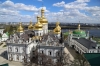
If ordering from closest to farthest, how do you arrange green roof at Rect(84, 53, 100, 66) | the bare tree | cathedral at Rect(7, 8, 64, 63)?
green roof at Rect(84, 53, 100, 66) < the bare tree < cathedral at Rect(7, 8, 64, 63)

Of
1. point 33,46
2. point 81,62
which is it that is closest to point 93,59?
point 81,62

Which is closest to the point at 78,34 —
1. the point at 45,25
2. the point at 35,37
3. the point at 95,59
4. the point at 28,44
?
the point at 45,25

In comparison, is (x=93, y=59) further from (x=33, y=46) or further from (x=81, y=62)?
(x=33, y=46)

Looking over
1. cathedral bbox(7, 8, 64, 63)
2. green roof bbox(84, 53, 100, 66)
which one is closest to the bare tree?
green roof bbox(84, 53, 100, 66)

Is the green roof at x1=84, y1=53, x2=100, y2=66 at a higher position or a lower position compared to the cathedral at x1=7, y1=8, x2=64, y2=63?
higher

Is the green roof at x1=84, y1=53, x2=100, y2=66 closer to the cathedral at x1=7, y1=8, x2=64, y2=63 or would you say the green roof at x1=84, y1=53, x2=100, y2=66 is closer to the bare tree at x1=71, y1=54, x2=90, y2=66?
the bare tree at x1=71, y1=54, x2=90, y2=66

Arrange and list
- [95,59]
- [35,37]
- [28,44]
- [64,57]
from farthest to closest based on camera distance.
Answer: [35,37]
[28,44]
[64,57]
[95,59]

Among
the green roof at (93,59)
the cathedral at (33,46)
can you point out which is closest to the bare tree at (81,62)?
the green roof at (93,59)

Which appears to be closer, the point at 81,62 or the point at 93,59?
the point at 93,59

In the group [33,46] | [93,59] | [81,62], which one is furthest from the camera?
[33,46]

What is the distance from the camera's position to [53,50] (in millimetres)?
20016

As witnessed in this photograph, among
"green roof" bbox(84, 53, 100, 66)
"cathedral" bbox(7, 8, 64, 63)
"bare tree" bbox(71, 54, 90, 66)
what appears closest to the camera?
"green roof" bbox(84, 53, 100, 66)

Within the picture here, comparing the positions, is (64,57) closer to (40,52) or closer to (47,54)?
(47,54)

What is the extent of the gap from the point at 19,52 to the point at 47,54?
5.21 meters
